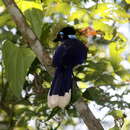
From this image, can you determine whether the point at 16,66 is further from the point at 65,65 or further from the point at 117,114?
the point at 117,114

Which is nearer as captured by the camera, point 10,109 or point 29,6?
point 29,6

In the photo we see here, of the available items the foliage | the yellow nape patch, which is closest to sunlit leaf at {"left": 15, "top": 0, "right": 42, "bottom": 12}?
the foliage

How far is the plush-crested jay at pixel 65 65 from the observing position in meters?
2.61

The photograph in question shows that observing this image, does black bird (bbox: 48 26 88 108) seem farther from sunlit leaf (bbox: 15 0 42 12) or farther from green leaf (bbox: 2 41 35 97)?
sunlit leaf (bbox: 15 0 42 12)

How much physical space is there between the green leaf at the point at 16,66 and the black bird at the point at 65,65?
0.19 m

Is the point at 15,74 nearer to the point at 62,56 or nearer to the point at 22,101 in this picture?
the point at 62,56

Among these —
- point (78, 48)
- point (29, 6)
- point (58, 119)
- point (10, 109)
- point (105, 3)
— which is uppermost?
point (29, 6)

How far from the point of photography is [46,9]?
3096 millimetres

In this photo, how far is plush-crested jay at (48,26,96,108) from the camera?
2607 mm

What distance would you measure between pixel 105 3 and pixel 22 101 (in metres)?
1.10

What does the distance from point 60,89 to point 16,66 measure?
336 mm

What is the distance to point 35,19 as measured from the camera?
2.82m

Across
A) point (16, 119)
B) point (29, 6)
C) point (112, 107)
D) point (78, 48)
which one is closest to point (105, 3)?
point (78, 48)

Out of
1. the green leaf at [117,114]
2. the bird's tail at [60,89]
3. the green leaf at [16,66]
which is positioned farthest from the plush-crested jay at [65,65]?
the green leaf at [117,114]
